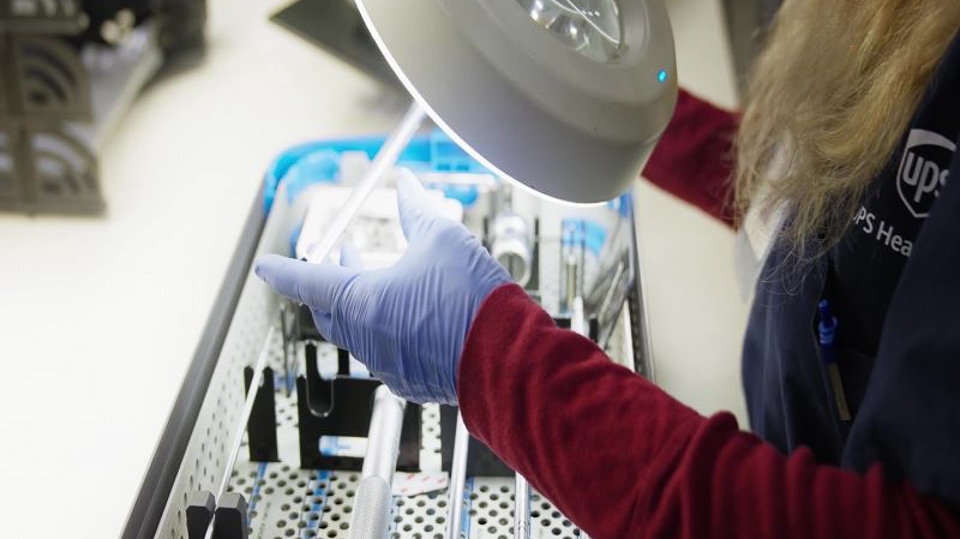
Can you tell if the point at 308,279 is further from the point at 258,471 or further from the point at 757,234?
the point at 757,234

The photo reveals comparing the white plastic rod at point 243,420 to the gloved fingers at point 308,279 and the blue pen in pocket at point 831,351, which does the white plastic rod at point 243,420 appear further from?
the blue pen in pocket at point 831,351

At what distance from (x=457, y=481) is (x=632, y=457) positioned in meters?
0.21

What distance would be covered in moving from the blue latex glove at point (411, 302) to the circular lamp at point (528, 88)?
0.34 ft

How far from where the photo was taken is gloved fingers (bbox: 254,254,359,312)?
0.73 meters

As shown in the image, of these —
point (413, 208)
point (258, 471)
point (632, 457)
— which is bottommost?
point (258, 471)

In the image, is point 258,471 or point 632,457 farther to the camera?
point 258,471

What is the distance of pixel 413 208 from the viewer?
2.55 feet

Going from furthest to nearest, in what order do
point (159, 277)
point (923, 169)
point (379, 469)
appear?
point (159, 277) < point (379, 469) < point (923, 169)

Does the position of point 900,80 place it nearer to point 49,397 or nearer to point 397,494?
point 397,494

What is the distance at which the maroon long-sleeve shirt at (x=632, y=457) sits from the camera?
0.59m

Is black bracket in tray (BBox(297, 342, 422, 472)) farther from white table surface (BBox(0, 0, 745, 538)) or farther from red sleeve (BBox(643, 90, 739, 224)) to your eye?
red sleeve (BBox(643, 90, 739, 224))

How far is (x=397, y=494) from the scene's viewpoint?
0.87m

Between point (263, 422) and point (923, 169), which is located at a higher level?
point (923, 169)

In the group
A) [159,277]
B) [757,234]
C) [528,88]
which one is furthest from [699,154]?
[159,277]
